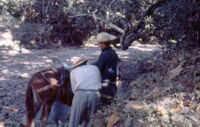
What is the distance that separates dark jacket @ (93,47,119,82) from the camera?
14.0ft

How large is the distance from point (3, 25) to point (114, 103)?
585 inches

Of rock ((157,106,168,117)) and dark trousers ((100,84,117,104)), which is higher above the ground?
dark trousers ((100,84,117,104))

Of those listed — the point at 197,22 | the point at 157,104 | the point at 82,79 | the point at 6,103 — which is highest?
the point at 197,22

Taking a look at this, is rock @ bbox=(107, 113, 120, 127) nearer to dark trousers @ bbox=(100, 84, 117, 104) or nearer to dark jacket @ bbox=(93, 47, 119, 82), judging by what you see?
dark trousers @ bbox=(100, 84, 117, 104)

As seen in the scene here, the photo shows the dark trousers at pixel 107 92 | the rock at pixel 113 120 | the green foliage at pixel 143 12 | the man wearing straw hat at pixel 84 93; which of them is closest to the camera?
the man wearing straw hat at pixel 84 93

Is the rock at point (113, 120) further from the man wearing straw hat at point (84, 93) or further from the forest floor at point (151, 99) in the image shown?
the man wearing straw hat at point (84, 93)

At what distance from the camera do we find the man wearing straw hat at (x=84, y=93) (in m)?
3.71

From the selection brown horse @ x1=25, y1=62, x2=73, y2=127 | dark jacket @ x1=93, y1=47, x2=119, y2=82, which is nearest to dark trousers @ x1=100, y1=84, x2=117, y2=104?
dark jacket @ x1=93, y1=47, x2=119, y2=82

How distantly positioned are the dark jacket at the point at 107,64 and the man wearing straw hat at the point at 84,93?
1.39 ft

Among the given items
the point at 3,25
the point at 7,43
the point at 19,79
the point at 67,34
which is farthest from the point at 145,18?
the point at 3,25

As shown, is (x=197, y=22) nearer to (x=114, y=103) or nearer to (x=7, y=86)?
(x=114, y=103)

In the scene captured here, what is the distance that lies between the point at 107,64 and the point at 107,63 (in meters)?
0.02

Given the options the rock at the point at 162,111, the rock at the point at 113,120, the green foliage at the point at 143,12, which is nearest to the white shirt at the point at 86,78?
the rock at the point at 113,120

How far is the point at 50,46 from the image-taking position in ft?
56.3
